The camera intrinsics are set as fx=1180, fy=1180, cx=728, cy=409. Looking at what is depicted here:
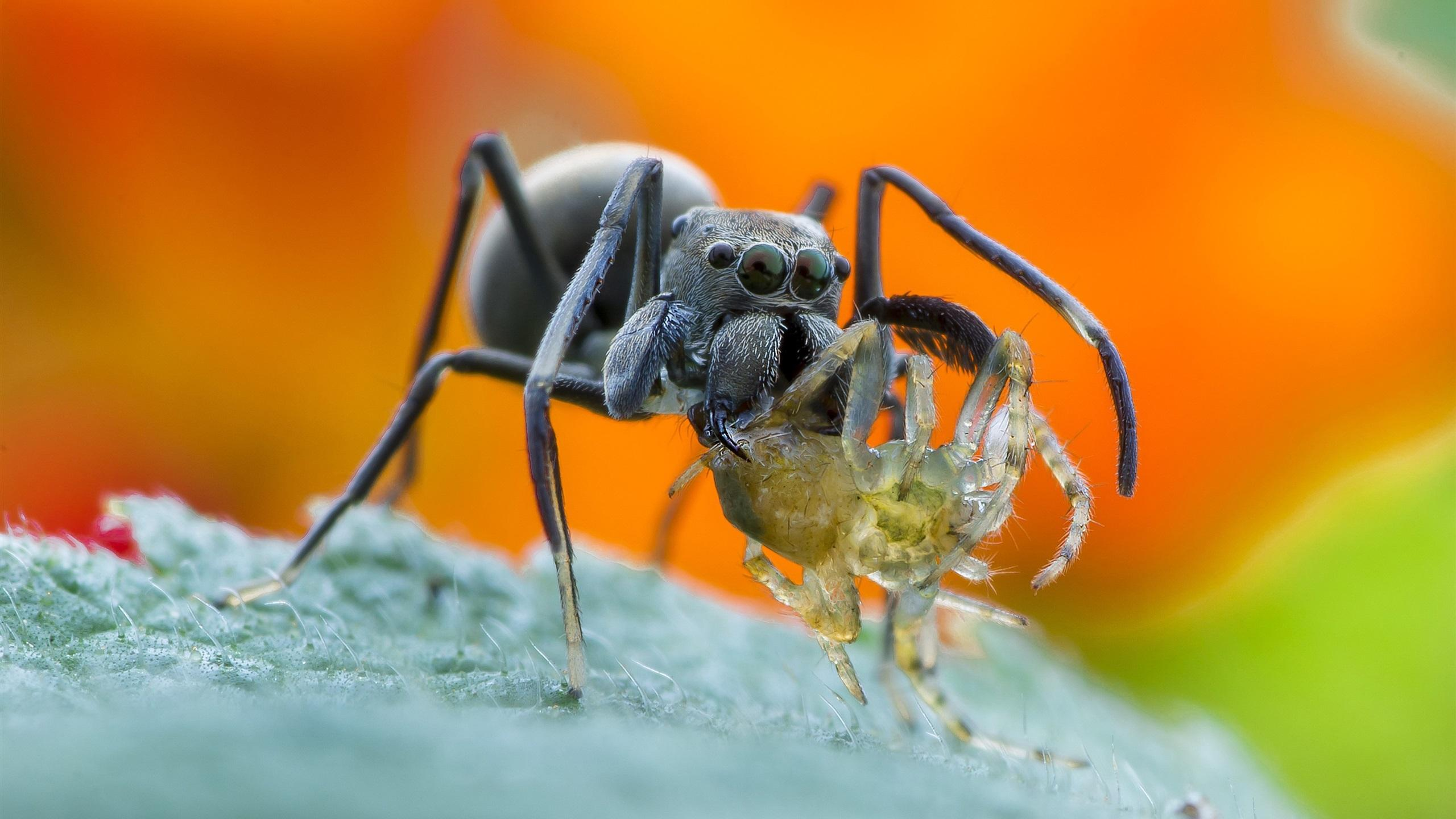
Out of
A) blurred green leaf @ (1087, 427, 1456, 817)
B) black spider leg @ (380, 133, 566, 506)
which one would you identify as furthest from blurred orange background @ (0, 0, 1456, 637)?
black spider leg @ (380, 133, 566, 506)

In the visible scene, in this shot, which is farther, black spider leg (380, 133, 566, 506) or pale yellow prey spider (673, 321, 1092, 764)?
black spider leg (380, 133, 566, 506)

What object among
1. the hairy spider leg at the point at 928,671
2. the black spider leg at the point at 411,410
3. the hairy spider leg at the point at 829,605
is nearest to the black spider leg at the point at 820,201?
the black spider leg at the point at 411,410

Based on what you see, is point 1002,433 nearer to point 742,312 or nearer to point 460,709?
point 742,312

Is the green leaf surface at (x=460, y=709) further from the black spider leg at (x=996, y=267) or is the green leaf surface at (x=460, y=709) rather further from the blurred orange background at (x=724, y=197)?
the blurred orange background at (x=724, y=197)

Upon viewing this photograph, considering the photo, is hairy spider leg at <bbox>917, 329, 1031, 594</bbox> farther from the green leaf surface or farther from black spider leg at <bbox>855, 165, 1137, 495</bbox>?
the green leaf surface

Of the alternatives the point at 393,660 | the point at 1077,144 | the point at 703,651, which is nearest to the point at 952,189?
the point at 1077,144

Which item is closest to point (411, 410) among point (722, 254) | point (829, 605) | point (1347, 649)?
point (722, 254)

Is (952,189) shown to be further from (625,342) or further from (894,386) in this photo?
(625,342)
